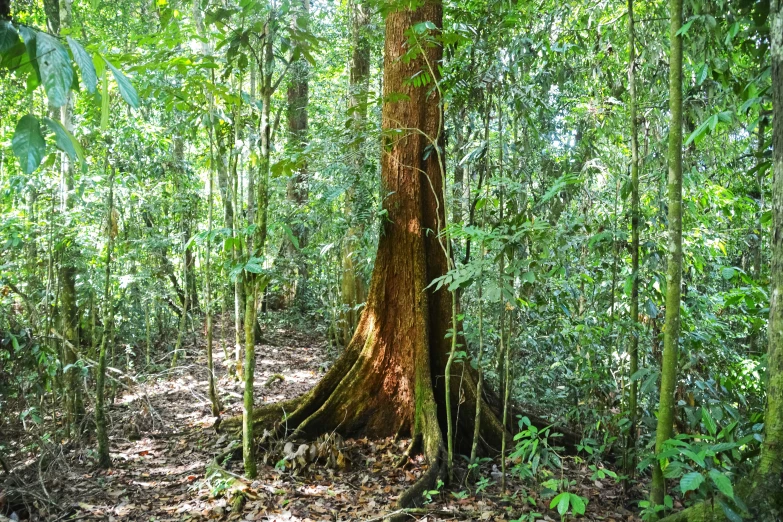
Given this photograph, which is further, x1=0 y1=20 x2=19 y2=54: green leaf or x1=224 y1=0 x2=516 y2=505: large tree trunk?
x1=224 y1=0 x2=516 y2=505: large tree trunk

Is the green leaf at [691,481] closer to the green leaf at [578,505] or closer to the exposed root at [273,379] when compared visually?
the green leaf at [578,505]

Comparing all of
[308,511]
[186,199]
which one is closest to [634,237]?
[308,511]

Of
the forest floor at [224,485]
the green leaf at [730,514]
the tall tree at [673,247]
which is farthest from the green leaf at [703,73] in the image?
the forest floor at [224,485]

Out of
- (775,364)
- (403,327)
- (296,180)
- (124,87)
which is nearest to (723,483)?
(775,364)

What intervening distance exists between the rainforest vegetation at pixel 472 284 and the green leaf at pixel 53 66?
2.01 metres

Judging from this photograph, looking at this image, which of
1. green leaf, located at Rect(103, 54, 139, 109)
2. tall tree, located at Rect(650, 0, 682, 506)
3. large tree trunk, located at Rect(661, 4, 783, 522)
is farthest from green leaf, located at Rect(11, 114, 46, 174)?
tall tree, located at Rect(650, 0, 682, 506)

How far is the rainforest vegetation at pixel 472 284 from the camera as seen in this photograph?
274 centimetres

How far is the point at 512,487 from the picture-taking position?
12.1 ft

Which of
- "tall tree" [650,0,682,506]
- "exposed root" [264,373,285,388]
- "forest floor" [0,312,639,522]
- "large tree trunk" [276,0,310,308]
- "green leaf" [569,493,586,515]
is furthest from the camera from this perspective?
"large tree trunk" [276,0,310,308]

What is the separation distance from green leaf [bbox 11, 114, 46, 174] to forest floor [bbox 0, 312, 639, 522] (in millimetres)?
2909

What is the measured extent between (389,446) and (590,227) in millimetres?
2401

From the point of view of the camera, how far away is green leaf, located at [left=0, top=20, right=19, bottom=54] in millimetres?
975

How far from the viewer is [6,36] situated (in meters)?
0.98

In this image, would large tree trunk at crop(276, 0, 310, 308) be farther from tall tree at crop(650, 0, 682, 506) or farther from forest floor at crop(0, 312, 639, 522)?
tall tree at crop(650, 0, 682, 506)
